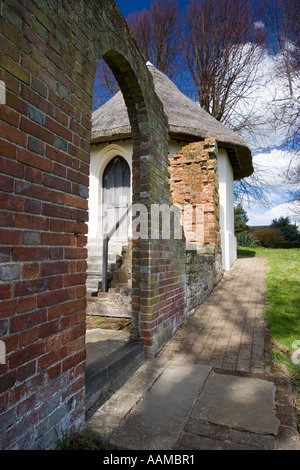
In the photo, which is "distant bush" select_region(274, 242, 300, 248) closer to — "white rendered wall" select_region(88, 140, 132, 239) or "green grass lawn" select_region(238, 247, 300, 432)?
"green grass lawn" select_region(238, 247, 300, 432)

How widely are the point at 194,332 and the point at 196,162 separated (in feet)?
14.9

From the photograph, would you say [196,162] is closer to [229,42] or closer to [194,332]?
[194,332]

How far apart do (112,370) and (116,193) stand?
7.01 m

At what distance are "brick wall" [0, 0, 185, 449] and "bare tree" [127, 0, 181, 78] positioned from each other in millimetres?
18635

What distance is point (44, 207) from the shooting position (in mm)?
1621

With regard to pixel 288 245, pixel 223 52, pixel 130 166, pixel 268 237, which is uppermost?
pixel 223 52

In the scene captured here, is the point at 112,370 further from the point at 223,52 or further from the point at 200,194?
the point at 223,52

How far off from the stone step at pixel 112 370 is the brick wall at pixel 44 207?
256mm

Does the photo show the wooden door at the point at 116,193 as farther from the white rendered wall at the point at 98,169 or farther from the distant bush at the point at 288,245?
the distant bush at the point at 288,245

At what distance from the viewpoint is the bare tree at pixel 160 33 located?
18562mm

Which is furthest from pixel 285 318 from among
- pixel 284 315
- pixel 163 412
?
pixel 163 412

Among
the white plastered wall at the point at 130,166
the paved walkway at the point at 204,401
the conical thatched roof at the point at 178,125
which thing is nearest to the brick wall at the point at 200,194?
the conical thatched roof at the point at 178,125

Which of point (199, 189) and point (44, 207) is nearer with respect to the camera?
point (44, 207)

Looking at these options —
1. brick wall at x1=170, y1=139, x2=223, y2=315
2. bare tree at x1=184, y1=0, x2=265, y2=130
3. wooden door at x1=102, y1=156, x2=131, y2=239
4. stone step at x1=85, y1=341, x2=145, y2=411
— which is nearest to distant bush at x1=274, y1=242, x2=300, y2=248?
bare tree at x1=184, y1=0, x2=265, y2=130
